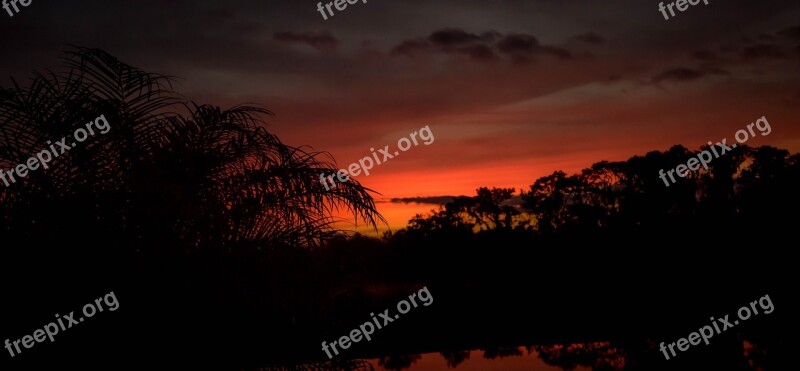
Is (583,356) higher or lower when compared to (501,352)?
lower

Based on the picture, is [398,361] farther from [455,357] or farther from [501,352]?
[501,352]

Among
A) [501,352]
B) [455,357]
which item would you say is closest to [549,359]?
[501,352]

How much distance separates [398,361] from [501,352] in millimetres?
1696

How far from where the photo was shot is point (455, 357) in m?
10.2

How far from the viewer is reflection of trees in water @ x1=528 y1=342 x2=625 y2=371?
8.88m

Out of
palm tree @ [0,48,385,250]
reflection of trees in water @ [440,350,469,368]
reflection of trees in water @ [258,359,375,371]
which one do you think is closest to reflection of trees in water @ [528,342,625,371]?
reflection of trees in water @ [440,350,469,368]

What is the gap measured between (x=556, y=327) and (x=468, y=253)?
10618 mm

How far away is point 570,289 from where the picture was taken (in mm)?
19016

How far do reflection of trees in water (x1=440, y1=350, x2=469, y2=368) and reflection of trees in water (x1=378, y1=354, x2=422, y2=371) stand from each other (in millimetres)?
477

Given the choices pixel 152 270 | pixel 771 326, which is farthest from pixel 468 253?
pixel 152 270

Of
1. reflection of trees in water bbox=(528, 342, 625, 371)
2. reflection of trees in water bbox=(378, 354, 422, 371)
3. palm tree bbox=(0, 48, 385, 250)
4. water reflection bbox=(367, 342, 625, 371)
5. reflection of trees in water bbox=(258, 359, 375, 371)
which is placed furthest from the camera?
reflection of trees in water bbox=(378, 354, 422, 371)

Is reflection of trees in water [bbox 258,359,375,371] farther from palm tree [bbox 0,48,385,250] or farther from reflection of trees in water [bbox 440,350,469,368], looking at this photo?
reflection of trees in water [bbox 440,350,469,368]

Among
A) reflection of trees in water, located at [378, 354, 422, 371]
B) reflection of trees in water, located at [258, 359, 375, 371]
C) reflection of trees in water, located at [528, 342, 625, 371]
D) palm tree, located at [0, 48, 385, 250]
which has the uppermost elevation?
palm tree, located at [0, 48, 385, 250]

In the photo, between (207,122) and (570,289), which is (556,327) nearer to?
(570,289)
